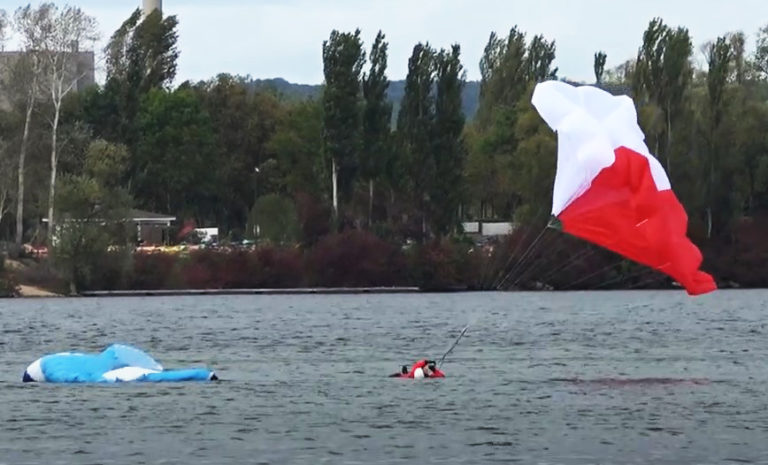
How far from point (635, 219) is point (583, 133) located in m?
2.08

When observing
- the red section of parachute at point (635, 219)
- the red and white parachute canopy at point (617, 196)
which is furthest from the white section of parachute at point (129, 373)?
the red section of parachute at point (635, 219)

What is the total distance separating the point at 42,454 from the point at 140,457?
1.91 metres

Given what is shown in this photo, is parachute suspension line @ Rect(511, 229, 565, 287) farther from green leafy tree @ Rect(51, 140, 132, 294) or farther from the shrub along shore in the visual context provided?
green leafy tree @ Rect(51, 140, 132, 294)

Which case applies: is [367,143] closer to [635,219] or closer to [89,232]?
[89,232]

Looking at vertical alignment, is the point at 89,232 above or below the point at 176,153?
below

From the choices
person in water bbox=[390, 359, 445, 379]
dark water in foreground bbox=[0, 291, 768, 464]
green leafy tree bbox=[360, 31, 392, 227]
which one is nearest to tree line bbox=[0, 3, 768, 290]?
green leafy tree bbox=[360, 31, 392, 227]

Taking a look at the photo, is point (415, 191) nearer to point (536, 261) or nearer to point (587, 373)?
point (536, 261)

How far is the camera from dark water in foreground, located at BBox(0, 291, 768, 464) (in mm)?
39219

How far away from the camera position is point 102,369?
171 feet

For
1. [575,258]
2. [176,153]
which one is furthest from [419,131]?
[176,153]

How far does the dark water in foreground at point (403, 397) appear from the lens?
3922 centimetres

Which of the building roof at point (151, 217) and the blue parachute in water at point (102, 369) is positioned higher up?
the building roof at point (151, 217)

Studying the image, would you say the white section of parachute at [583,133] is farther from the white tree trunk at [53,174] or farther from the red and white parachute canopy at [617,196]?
the white tree trunk at [53,174]

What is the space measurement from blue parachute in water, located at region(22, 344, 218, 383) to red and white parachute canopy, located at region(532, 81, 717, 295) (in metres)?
14.2
